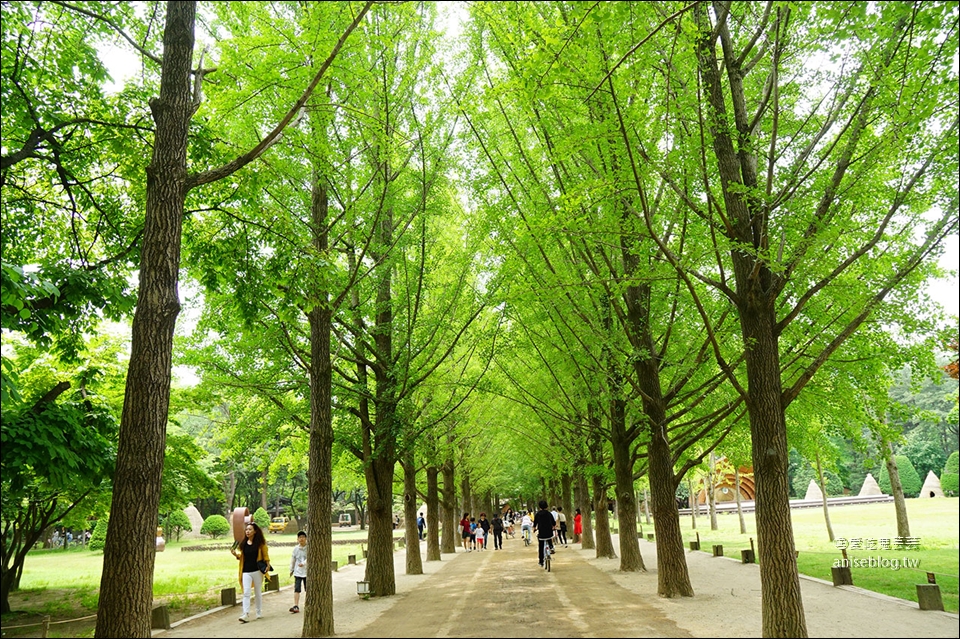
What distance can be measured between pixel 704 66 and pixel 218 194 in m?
7.21

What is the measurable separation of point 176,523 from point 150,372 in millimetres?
49604

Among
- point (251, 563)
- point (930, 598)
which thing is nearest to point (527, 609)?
point (251, 563)

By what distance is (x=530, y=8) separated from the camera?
7.35m

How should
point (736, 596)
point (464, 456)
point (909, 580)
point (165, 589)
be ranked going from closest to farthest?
point (736, 596), point (909, 580), point (165, 589), point (464, 456)

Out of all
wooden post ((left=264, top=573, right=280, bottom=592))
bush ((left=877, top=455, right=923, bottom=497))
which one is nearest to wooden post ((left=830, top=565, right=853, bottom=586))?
wooden post ((left=264, top=573, right=280, bottom=592))

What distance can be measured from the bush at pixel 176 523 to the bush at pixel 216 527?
145cm

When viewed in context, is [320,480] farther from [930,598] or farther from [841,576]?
[841,576]

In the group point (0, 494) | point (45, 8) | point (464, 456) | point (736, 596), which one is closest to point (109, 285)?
point (45, 8)

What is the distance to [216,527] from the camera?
5038cm

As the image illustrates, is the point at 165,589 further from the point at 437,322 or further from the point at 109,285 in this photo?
the point at 109,285

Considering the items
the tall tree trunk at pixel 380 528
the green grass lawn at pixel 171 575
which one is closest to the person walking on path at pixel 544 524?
the tall tree trunk at pixel 380 528

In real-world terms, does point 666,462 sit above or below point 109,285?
below

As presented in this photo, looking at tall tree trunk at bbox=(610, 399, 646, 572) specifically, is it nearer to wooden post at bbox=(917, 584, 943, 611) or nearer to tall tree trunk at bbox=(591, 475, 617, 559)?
tall tree trunk at bbox=(591, 475, 617, 559)

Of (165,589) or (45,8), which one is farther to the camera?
(165,589)
